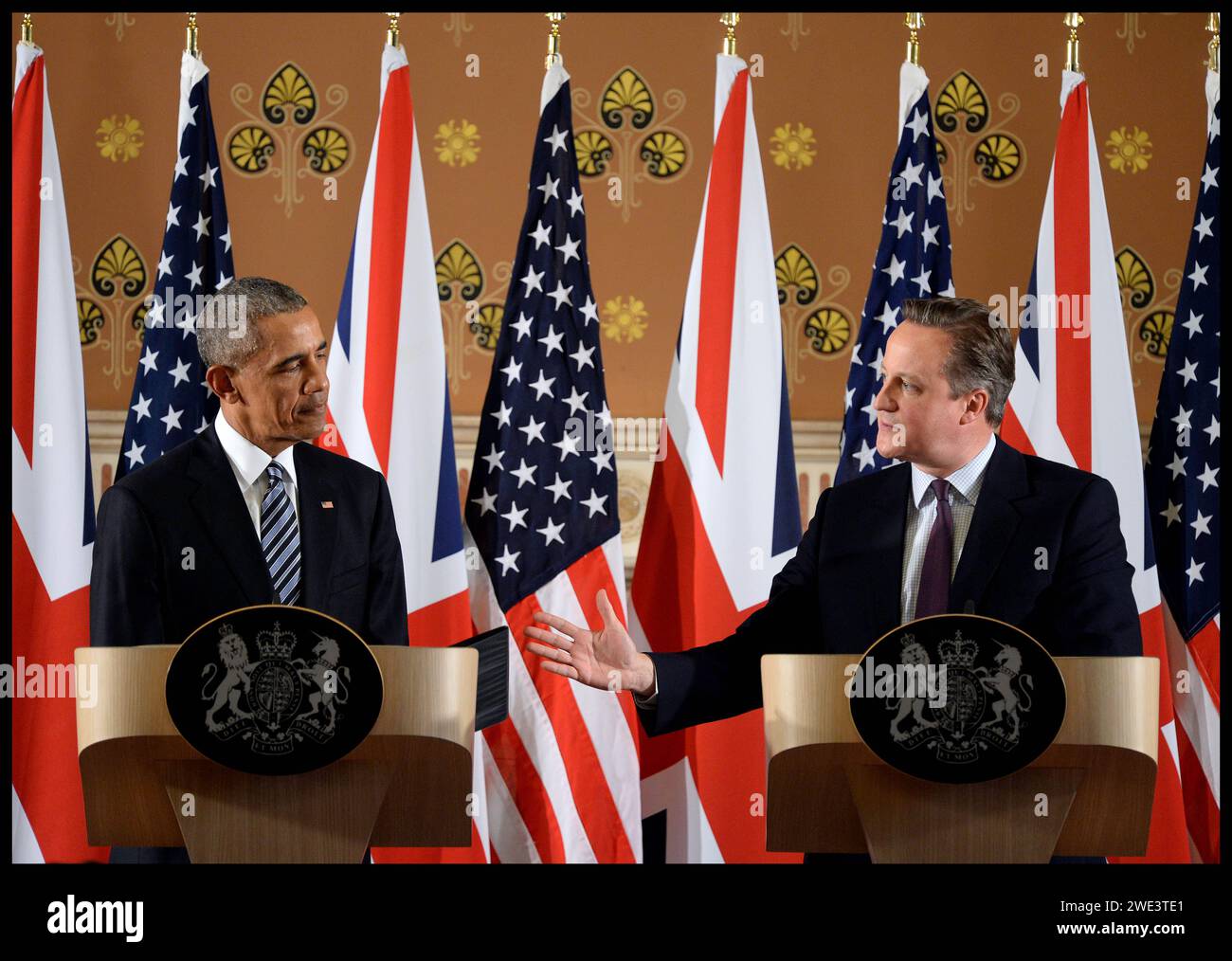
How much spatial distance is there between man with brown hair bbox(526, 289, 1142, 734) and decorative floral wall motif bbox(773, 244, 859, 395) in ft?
6.19

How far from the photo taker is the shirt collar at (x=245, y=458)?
8.02ft

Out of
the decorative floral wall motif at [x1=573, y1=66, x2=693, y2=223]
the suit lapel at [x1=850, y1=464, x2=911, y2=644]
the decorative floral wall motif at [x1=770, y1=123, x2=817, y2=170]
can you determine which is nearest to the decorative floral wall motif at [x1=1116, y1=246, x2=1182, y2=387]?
the decorative floral wall motif at [x1=770, y1=123, x2=817, y2=170]

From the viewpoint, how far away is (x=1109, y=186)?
4.45 meters

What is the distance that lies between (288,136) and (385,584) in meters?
2.34

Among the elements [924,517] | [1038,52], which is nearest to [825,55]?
[1038,52]

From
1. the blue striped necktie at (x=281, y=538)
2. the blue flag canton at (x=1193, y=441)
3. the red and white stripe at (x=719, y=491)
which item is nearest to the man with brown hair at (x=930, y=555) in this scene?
the blue striped necktie at (x=281, y=538)

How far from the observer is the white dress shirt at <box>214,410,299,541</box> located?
7.98 feet

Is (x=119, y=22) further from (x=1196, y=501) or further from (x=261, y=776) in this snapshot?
(x=1196, y=501)

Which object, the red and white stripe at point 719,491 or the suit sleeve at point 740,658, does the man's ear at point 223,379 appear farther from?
the red and white stripe at point 719,491

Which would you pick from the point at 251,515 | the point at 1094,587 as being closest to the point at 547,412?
the point at 251,515

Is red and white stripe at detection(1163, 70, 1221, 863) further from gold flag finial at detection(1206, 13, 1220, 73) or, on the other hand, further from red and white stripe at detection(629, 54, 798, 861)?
red and white stripe at detection(629, 54, 798, 861)

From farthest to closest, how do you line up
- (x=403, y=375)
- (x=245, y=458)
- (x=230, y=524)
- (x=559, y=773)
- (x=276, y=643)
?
(x=403, y=375) → (x=559, y=773) → (x=245, y=458) → (x=230, y=524) → (x=276, y=643)

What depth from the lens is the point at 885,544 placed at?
7.88 feet

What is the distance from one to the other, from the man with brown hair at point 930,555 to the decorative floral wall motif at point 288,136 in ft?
7.95
